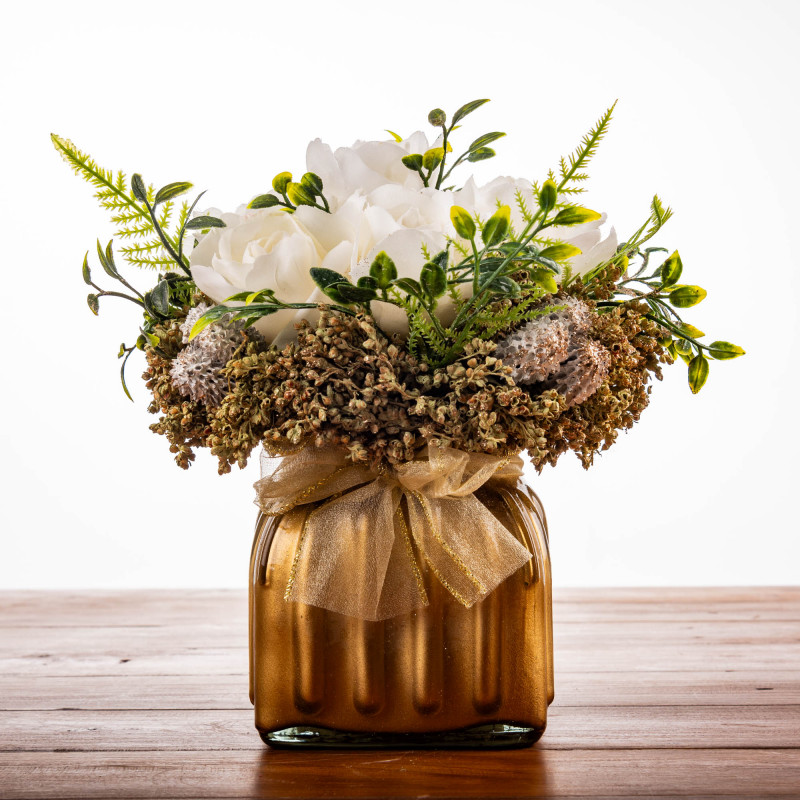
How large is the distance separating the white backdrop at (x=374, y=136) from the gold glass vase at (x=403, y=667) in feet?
8.05

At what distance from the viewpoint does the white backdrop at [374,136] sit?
3.12 meters

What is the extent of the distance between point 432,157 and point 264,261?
16 cm

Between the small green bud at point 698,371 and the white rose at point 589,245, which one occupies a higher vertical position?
the white rose at point 589,245

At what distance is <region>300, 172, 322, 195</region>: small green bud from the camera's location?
2.28 ft

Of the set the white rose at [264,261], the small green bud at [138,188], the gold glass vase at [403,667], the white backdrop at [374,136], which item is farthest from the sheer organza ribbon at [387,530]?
the white backdrop at [374,136]

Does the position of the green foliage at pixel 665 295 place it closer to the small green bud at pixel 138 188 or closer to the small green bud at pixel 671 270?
the small green bud at pixel 671 270

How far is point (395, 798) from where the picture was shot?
24.2 inches

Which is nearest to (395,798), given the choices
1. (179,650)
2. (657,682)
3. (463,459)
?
(463,459)

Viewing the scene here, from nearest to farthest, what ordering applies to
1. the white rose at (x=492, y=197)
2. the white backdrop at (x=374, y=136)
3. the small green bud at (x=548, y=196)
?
the small green bud at (x=548, y=196) < the white rose at (x=492, y=197) < the white backdrop at (x=374, y=136)

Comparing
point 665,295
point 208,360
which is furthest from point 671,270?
point 208,360

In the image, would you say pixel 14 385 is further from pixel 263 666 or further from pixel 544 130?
pixel 263 666

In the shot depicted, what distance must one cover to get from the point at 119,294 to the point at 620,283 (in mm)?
407

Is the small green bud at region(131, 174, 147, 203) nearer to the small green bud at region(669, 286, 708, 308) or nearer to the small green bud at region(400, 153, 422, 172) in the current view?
the small green bud at region(400, 153, 422, 172)

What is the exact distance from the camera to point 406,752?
27.5 inches
